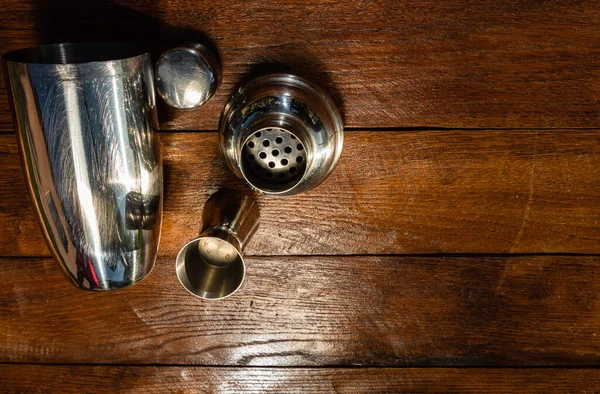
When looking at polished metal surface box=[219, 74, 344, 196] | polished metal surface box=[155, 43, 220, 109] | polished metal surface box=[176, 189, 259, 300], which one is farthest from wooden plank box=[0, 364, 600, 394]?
polished metal surface box=[155, 43, 220, 109]

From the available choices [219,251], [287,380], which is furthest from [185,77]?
[287,380]

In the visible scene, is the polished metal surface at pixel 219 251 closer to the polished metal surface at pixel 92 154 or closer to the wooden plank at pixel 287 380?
the polished metal surface at pixel 92 154

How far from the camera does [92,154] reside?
69 centimetres

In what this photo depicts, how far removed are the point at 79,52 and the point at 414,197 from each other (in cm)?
55

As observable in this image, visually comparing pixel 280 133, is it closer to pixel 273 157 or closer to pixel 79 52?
pixel 273 157

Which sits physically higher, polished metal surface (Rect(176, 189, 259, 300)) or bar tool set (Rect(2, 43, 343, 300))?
bar tool set (Rect(2, 43, 343, 300))

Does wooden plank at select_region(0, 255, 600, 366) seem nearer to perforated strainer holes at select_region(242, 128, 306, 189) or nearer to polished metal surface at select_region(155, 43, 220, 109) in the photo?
Answer: perforated strainer holes at select_region(242, 128, 306, 189)

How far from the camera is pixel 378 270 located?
89 centimetres

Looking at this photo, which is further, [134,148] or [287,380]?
[287,380]

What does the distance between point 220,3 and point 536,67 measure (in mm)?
→ 491

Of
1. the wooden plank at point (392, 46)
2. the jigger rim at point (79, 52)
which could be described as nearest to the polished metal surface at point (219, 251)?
the wooden plank at point (392, 46)

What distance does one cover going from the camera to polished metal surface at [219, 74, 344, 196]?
754 millimetres

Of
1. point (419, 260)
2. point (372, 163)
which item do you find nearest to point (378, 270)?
point (419, 260)

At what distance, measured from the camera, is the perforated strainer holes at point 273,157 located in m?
0.78
